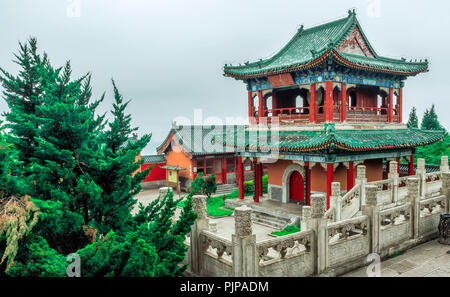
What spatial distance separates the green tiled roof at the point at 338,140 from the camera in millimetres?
12914

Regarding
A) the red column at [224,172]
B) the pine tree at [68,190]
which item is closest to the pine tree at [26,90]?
the pine tree at [68,190]

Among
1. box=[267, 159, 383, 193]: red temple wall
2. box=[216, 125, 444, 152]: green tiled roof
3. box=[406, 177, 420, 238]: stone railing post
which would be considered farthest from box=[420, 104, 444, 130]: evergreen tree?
box=[406, 177, 420, 238]: stone railing post

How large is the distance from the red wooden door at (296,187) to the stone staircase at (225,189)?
835 centimetres

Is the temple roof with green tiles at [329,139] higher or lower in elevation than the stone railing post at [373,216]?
higher

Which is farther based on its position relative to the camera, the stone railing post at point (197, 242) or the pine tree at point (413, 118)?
the pine tree at point (413, 118)

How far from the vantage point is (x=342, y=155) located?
13.9 metres

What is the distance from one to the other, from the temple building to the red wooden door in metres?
Answer: 0.05

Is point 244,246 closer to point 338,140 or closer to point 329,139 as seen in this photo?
point 329,139

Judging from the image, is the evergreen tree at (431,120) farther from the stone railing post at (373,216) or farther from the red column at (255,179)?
the stone railing post at (373,216)

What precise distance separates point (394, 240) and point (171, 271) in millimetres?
7171

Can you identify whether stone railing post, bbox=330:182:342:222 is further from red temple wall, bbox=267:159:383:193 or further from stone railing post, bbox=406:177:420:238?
red temple wall, bbox=267:159:383:193

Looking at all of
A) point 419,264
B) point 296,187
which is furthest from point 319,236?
point 296,187

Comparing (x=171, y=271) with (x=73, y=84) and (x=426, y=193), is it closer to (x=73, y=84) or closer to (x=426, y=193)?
(x=73, y=84)
